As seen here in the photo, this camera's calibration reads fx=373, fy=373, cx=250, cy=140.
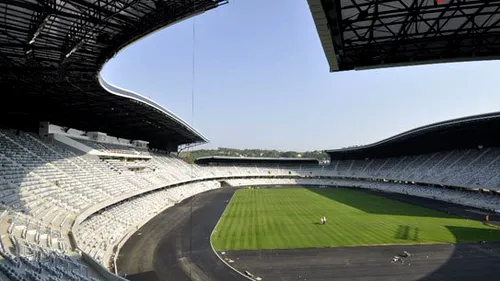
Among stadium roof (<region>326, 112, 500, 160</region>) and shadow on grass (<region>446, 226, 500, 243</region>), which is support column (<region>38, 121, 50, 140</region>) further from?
stadium roof (<region>326, 112, 500, 160</region>)

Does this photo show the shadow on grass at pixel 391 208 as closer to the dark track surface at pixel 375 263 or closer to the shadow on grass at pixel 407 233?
the shadow on grass at pixel 407 233

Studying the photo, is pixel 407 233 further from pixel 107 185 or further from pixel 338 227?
pixel 107 185

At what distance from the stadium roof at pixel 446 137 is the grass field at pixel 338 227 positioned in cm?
1531

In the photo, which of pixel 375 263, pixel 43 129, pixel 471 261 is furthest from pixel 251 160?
pixel 471 261

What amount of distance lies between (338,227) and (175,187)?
119 feet

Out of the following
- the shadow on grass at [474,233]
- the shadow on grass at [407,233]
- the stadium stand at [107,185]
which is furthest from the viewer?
the shadow on grass at [407,233]

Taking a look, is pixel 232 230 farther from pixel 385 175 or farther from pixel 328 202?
pixel 385 175

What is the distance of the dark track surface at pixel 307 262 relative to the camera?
21.9 metres

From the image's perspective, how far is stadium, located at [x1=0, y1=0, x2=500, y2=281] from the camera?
12.8 meters

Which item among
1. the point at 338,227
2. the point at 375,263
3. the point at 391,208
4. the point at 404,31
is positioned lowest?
the point at 391,208

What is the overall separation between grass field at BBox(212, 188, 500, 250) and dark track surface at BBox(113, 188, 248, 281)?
1855 mm

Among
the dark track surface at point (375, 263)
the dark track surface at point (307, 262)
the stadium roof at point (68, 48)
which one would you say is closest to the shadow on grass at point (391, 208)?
the dark track surface at point (307, 262)

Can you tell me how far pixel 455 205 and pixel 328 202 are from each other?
17969mm

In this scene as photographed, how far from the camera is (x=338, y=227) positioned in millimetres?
36594
